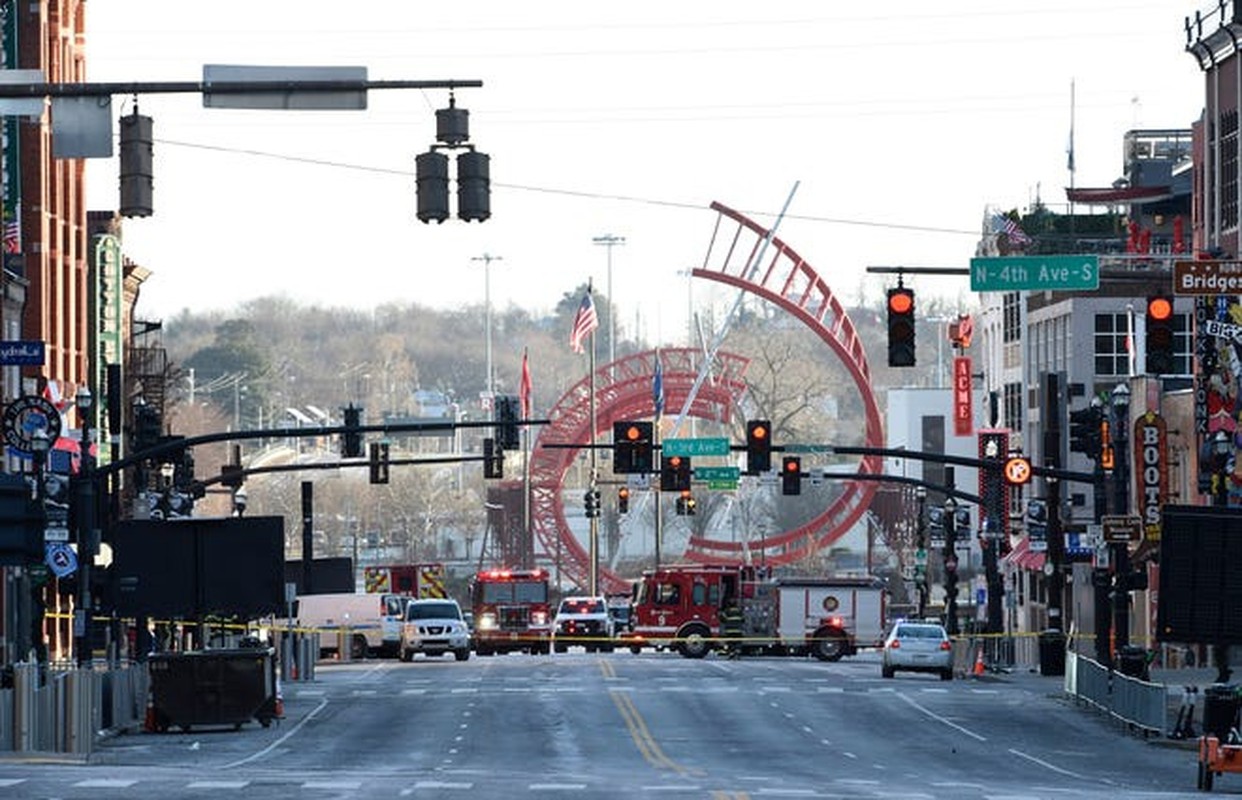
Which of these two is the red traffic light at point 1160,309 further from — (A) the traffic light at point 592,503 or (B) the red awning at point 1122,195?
(A) the traffic light at point 592,503

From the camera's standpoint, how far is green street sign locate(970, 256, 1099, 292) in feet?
150

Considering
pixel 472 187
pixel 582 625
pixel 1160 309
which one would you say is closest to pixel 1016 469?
pixel 1160 309

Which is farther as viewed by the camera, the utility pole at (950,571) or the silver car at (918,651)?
the utility pole at (950,571)

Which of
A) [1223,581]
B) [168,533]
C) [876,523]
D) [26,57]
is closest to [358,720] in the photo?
[168,533]

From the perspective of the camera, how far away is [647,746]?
45625mm

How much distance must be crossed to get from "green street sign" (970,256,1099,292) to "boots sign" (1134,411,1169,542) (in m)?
28.3

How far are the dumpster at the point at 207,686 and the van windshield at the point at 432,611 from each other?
40.2 meters

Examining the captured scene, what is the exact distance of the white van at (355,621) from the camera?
9288cm

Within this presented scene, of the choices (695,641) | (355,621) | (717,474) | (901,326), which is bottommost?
(695,641)

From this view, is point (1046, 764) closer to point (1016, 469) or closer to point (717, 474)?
point (1016, 469)

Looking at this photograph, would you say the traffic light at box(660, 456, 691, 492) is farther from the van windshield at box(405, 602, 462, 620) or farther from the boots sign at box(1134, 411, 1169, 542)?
the van windshield at box(405, 602, 462, 620)

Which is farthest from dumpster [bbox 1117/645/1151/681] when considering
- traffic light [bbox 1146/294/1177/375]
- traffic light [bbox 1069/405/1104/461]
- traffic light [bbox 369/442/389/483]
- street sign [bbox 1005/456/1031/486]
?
traffic light [bbox 369/442/389/483]

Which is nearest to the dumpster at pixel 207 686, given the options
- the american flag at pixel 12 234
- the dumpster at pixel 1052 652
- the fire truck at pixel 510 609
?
the american flag at pixel 12 234

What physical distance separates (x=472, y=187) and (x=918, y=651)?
47.8 metres
